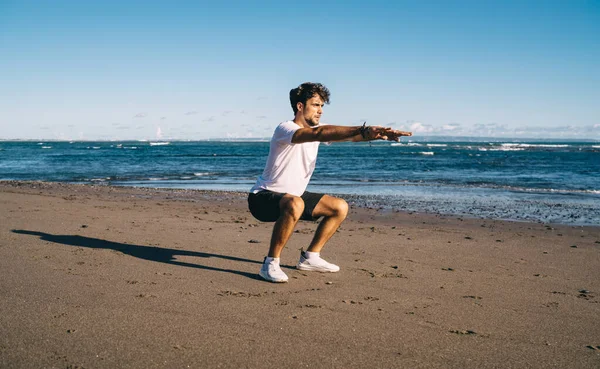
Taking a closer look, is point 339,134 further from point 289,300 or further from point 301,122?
point 289,300

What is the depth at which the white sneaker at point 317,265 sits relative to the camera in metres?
4.77

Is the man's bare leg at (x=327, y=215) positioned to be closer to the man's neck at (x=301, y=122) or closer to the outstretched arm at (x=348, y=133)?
the man's neck at (x=301, y=122)

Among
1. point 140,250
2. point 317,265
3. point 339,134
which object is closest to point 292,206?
point 317,265

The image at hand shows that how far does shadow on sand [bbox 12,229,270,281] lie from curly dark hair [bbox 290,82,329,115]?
165 cm

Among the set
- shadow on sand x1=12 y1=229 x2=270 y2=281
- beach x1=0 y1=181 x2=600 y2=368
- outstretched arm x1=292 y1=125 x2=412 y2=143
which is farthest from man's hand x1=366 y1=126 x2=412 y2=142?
shadow on sand x1=12 y1=229 x2=270 y2=281

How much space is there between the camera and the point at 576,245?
666 cm

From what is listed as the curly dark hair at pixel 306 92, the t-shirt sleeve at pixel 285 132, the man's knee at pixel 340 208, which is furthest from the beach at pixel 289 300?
the curly dark hair at pixel 306 92

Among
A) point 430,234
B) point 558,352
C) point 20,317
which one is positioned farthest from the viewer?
point 430,234

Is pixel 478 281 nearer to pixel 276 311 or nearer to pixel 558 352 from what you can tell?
pixel 558 352

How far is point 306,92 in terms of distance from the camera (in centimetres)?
451

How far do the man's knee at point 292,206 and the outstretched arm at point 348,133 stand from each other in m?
0.63

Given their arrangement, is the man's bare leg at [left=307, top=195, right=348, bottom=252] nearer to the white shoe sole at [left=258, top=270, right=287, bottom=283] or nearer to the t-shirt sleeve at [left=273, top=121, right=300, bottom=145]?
the white shoe sole at [left=258, top=270, right=287, bottom=283]

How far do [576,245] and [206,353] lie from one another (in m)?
5.75

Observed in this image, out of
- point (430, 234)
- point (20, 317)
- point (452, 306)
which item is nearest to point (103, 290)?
point (20, 317)
